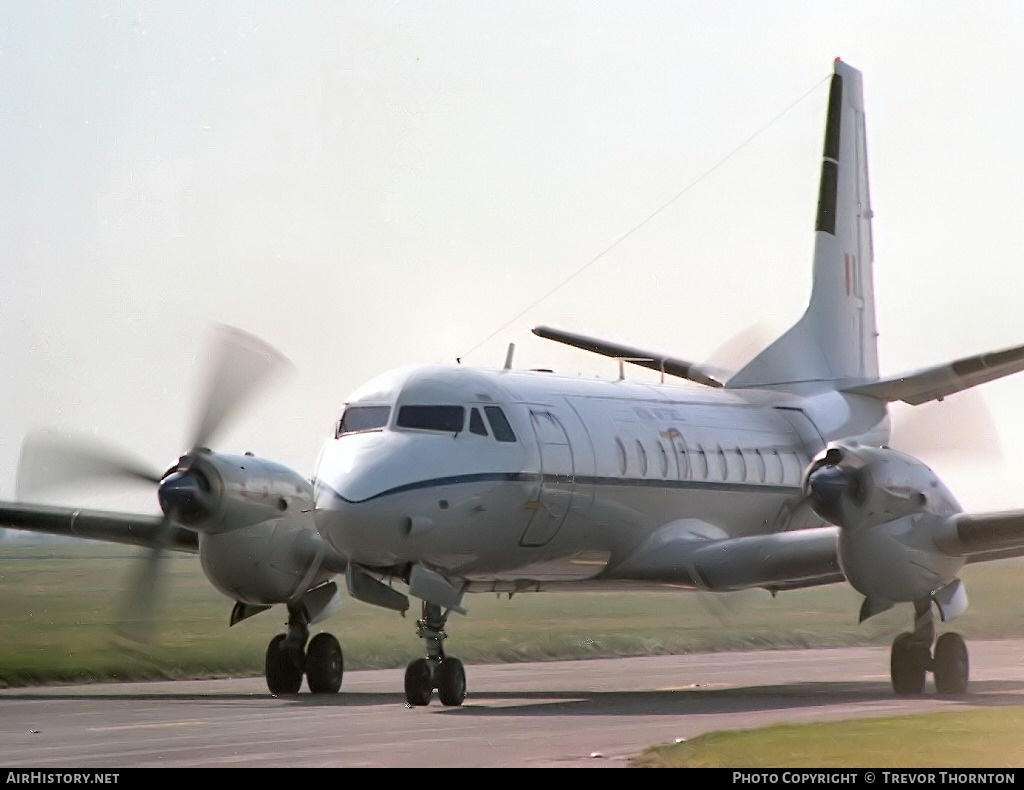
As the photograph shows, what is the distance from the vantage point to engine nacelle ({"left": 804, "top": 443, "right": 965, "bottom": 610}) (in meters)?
17.2

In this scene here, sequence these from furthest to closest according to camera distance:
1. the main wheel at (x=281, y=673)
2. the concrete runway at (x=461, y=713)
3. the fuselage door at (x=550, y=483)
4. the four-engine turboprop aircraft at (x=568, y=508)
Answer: the main wheel at (x=281, y=673)
the fuselage door at (x=550, y=483)
the four-engine turboprop aircraft at (x=568, y=508)
the concrete runway at (x=461, y=713)

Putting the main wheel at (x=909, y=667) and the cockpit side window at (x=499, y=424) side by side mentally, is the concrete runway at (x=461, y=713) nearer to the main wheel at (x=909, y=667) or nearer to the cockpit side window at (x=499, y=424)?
the main wheel at (x=909, y=667)

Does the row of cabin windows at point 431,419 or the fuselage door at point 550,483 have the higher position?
the row of cabin windows at point 431,419

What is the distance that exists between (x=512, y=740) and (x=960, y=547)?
6.42m

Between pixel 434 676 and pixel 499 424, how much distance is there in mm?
3008

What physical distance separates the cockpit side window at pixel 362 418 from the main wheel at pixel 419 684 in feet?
8.57

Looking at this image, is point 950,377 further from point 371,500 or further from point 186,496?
point 186,496

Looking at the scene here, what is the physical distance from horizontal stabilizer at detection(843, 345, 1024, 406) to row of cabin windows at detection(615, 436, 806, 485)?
1.80 metres

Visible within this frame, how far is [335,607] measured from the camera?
21328 mm

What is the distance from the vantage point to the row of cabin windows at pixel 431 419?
59.4 ft

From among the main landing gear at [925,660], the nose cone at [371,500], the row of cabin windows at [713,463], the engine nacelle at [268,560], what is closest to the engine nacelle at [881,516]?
the main landing gear at [925,660]

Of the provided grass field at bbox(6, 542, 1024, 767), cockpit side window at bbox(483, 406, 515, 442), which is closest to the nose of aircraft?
cockpit side window at bbox(483, 406, 515, 442)
